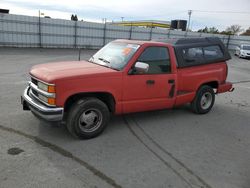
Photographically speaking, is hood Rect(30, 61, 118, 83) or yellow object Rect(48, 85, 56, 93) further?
hood Rect(30, 61, 118, 83)

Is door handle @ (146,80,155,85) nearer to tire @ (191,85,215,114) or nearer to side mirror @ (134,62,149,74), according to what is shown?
side mirror @ (134,62,149,74)

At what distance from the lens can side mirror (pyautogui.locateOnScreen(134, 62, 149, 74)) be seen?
4648mm

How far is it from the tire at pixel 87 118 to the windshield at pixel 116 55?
2.80ft

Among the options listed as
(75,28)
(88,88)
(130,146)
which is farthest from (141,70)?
(75,28)

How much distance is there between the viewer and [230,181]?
3.47 meters

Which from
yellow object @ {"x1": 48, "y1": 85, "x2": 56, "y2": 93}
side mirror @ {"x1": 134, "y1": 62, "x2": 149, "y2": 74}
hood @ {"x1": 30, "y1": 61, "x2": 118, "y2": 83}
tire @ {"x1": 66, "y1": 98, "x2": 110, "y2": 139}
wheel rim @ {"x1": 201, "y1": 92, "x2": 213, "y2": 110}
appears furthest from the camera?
wheel rim @ {"x1": 201, "y1": 92, "x2": 213, "y2": 110}

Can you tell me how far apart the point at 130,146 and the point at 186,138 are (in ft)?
3.98

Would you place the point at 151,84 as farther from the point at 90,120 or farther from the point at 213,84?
the point at 213,84

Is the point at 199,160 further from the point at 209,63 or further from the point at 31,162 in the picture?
the point at 209,63

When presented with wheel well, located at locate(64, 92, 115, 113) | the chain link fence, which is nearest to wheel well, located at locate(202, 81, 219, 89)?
wheel well, located at locate(64, 92, 115, 113)

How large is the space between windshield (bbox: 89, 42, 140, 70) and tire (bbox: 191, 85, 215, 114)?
2.25 m

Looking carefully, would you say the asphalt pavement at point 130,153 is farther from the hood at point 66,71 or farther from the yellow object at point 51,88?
the hood at point 66,71

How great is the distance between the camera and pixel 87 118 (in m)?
4.45

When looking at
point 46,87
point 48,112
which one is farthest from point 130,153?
point 46,87
